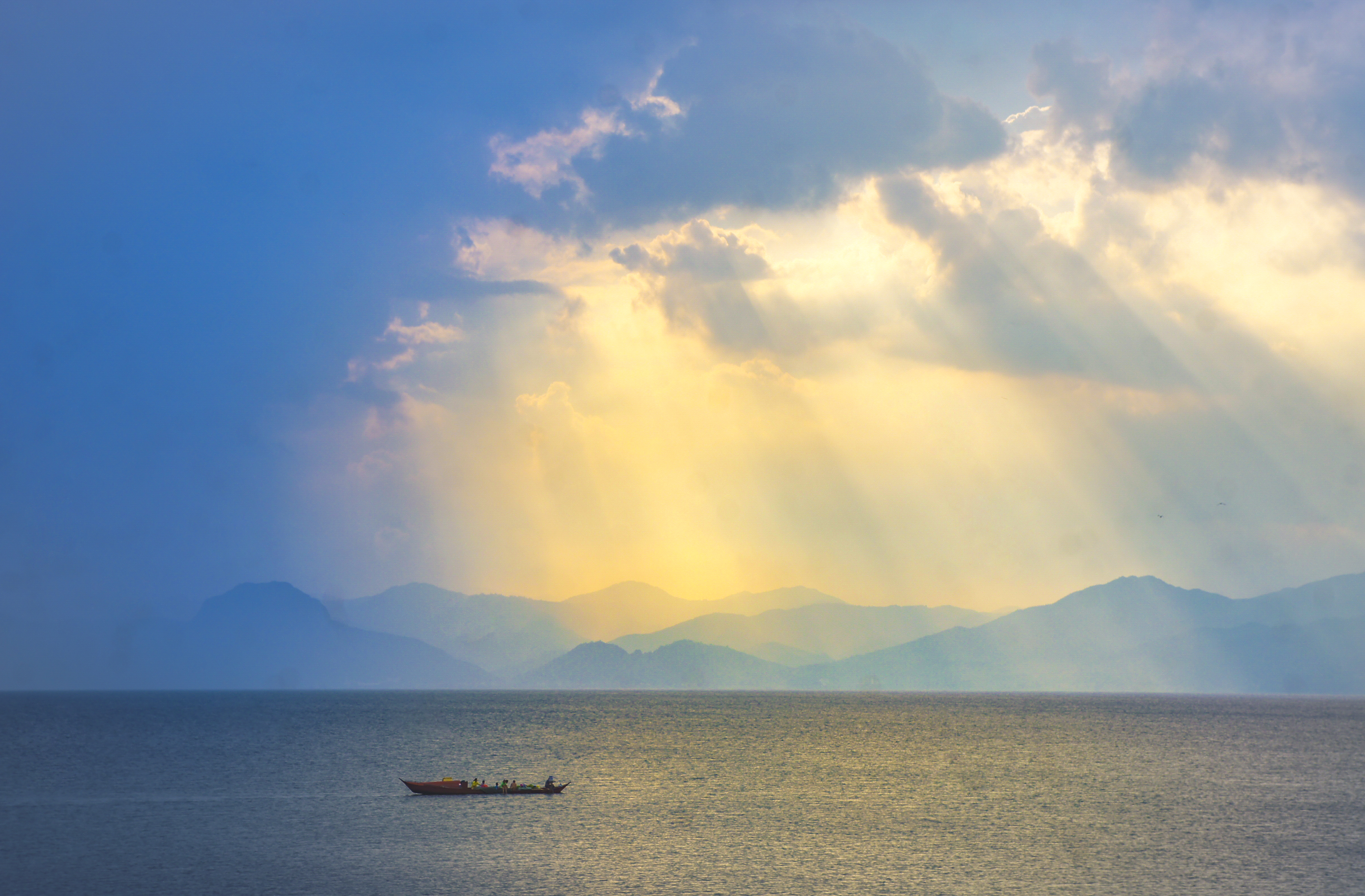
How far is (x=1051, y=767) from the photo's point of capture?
116562mm

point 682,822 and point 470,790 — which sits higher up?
point 470,790

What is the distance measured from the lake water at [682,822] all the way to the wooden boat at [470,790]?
1.24 meters

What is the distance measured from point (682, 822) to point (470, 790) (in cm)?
2435

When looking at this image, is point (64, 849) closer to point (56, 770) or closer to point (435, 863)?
point (435, 863)

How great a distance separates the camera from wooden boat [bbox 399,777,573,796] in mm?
88438

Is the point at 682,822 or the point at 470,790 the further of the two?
the point at 470,790

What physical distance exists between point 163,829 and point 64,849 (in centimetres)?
777

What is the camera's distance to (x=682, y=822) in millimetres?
74750

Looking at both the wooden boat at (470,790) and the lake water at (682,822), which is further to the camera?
the wooden boat at (470,790)

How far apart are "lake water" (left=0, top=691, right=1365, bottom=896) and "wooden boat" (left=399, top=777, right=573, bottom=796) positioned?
1.24 m

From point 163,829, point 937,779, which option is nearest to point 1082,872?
point 937,779

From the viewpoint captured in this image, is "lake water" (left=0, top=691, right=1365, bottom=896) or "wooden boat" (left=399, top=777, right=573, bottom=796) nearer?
"lake water" (left=0, top=691, right=1365, bottom=896)

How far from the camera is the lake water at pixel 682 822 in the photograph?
185ft

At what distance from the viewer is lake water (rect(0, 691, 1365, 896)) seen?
185 ft
